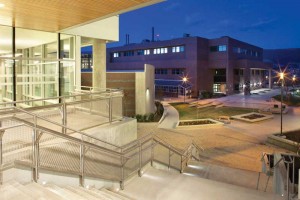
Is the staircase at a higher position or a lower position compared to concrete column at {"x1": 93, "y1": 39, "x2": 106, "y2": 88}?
lower

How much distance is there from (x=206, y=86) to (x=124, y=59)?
20752mm

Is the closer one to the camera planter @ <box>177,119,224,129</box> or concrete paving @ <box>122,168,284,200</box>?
concrete paving @ <box>122,168,284,200</box>

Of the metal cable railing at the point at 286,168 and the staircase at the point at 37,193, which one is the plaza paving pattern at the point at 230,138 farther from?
the staircase at the point at 37,193

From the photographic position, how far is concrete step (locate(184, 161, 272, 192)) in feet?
32.5

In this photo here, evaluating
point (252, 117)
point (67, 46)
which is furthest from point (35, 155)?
point (252, 117)

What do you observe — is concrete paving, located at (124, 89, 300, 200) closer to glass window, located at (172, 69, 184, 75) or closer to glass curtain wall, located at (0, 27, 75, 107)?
glass curtain wall, located at (0, 27, 75, 107)

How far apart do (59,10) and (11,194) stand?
547 centimetres

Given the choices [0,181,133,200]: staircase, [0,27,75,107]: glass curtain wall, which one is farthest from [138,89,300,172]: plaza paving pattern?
[0,181,133,200]: staircase

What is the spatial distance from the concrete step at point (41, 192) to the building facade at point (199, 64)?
43136 millimetres

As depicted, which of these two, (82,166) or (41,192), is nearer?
(41,192)

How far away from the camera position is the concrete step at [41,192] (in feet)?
15.0

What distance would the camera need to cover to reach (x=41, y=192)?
15.6 feet

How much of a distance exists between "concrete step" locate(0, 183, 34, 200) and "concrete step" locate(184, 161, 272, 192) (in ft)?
23.7

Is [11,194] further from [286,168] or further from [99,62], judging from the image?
[99,62]
